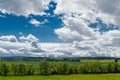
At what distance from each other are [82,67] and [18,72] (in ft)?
113

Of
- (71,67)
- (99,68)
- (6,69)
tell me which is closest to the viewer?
(6,69)

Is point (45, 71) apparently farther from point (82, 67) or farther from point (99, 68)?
point (99, 68)

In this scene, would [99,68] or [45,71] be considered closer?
[45,71]

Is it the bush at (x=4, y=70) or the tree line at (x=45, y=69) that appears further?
the tree line at (x=45, y=69)

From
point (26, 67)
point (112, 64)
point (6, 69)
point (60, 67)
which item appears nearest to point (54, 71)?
point (60, 67)

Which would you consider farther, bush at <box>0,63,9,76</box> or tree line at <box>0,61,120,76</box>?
tree line at <box>0,61,120,76</box>

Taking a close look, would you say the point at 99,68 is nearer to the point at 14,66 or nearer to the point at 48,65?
the point at 48,65

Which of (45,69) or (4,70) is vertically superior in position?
(45,69)

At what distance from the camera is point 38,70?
12812cm

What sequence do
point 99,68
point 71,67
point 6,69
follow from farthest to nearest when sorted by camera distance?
point 99,68, point 71,67, point 6,69

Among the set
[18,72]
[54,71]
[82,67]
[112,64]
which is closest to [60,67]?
[54,71]

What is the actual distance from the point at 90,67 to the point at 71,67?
13811 mm

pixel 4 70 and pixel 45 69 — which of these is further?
pixel 45 69

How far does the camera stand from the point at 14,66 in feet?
417
